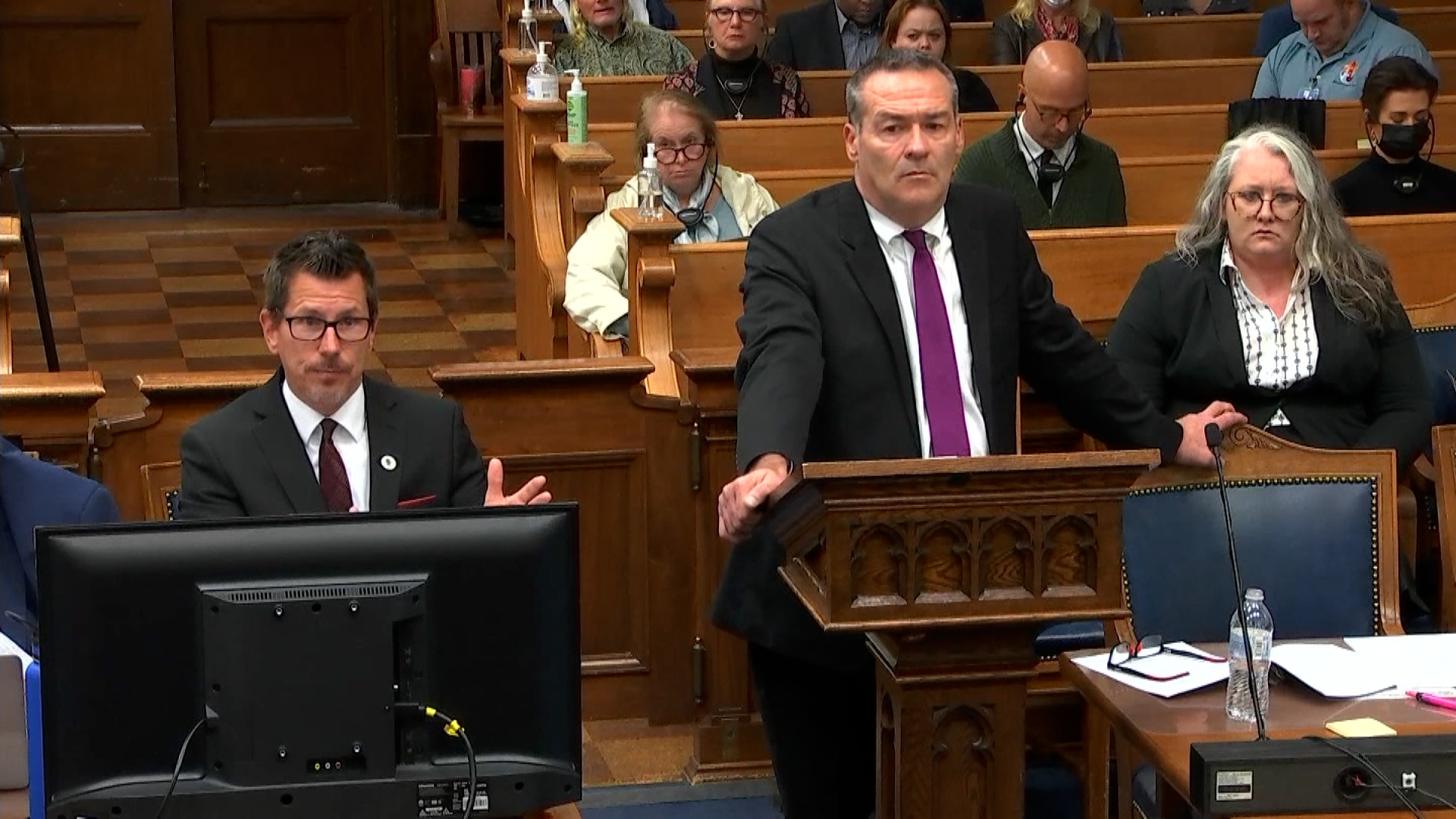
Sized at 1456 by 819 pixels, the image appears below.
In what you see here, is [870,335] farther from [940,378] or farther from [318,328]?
[318,328]

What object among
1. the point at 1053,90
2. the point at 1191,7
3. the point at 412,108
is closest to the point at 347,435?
the point at 1053,90

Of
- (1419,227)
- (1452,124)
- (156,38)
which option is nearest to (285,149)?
(156,38)

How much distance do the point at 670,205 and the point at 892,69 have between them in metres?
2.11

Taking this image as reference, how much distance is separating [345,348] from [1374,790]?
4.85 feet

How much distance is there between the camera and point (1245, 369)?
370 cm

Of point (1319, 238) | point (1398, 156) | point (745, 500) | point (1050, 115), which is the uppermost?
point (1050, 115)

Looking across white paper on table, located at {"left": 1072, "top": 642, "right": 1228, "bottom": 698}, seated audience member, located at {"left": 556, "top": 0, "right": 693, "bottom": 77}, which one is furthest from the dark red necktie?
seated audience member, located at {"left": 556, "top": 0, "right": 693, "bottom": 77}

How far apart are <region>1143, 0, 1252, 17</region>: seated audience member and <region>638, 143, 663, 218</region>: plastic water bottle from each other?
3592 mm

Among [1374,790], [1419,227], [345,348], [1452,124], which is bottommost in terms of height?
[1374,790]

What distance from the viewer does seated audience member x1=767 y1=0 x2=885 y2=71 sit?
259 inches

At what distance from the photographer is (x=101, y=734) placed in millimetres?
1961

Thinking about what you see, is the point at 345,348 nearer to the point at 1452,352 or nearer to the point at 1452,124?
the point at 1452,352

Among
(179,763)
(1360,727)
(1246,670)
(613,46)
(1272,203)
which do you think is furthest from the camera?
(613,46)

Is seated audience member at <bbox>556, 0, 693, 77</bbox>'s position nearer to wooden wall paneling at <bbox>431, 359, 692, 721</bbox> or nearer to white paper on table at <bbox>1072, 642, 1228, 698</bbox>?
wooden wall paneling at <bbox>431, 359, 692, 721</bbox>
